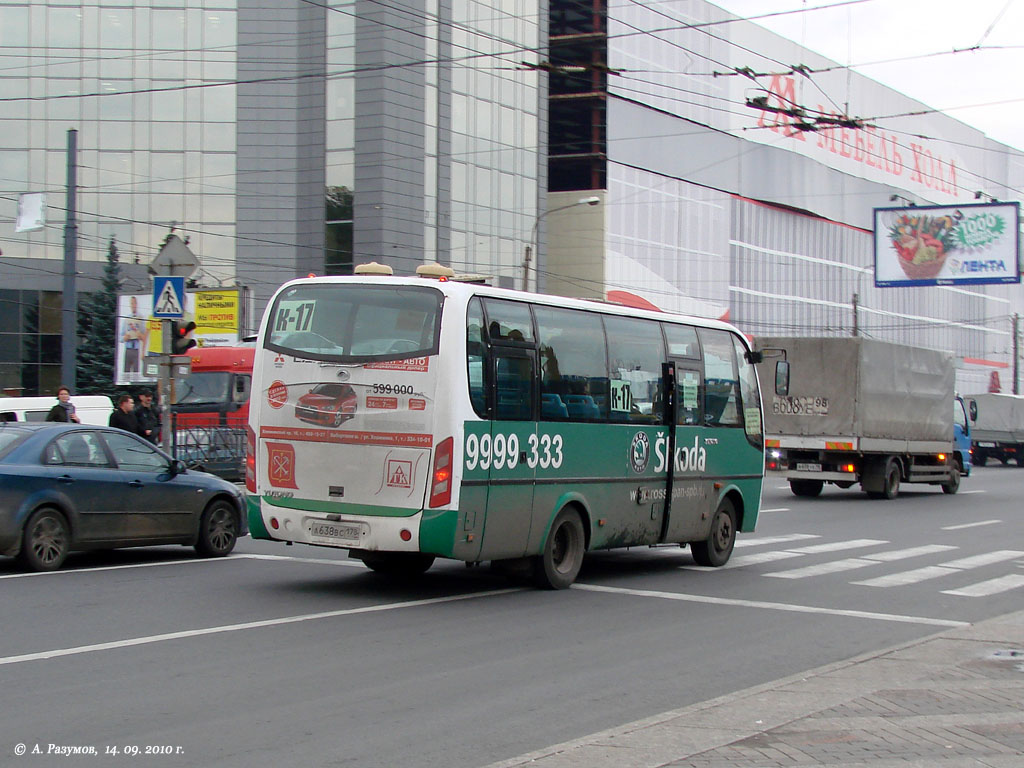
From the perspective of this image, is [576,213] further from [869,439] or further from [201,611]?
[201,611]

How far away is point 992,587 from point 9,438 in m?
10.0

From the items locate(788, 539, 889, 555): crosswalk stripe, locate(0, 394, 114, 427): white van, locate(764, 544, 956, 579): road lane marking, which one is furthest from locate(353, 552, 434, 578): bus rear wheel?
locate(0, 394, 114, 427): white van

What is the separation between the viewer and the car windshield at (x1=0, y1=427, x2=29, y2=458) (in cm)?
1169

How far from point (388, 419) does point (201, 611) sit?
2175 millimetres

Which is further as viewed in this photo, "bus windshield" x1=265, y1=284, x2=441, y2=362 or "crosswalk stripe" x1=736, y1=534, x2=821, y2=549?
"crosswalk stripe" x1=736, y1=534, x2=821, y2=549

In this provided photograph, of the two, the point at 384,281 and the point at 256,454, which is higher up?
the point at 384,281

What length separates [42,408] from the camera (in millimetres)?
26703

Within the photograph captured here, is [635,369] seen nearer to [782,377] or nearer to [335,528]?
[335,528]

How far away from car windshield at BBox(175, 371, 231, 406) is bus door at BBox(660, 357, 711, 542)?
Result: 18.2 metres

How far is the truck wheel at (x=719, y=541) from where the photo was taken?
47.3 ft

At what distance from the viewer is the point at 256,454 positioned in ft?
37.3

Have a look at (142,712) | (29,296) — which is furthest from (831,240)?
(142,712)

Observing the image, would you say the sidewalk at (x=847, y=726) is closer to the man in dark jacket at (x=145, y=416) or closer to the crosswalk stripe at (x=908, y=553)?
the crosswalk stripe at (x=908, y=553)

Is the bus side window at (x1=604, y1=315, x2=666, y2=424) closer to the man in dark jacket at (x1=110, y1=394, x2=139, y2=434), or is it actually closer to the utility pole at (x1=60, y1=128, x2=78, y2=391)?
the man in dark jacket at (x1=110, y1=394, x2=139, y2=434)
